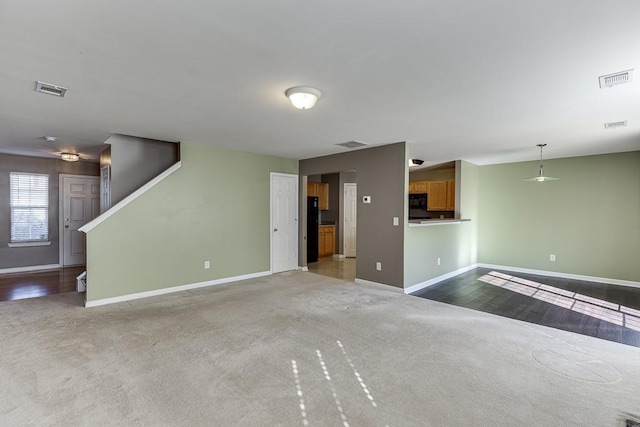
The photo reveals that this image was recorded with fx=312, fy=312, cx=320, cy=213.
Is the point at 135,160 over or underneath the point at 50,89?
underneath

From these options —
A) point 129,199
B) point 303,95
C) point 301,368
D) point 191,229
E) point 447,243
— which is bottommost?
point 301,368

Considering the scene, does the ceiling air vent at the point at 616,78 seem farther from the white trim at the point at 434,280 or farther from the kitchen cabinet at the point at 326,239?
the kitchen cabinet at the point at 326,239

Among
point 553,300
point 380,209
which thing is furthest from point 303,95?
point 553,300

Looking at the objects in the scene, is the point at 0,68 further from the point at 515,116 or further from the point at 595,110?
the point at 595,110

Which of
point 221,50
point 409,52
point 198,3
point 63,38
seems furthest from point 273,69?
point 63,38

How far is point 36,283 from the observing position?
543cm

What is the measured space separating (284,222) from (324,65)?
444cm

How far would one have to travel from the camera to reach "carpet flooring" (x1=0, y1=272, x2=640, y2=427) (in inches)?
80.7

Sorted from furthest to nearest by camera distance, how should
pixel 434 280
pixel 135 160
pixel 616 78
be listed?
pixel 434 280
pixel 135 160
pixel 616 78

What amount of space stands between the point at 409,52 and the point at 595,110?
2.63m

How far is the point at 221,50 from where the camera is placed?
216 centimetres

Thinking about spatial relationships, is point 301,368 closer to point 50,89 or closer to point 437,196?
point 50,89

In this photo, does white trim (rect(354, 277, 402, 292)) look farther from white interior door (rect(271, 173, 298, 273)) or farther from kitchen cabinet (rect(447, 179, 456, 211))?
kitchen cabinet (rect(447, 179, 456, 211))

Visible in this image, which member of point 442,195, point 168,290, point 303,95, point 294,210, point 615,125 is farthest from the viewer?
point 442,195
